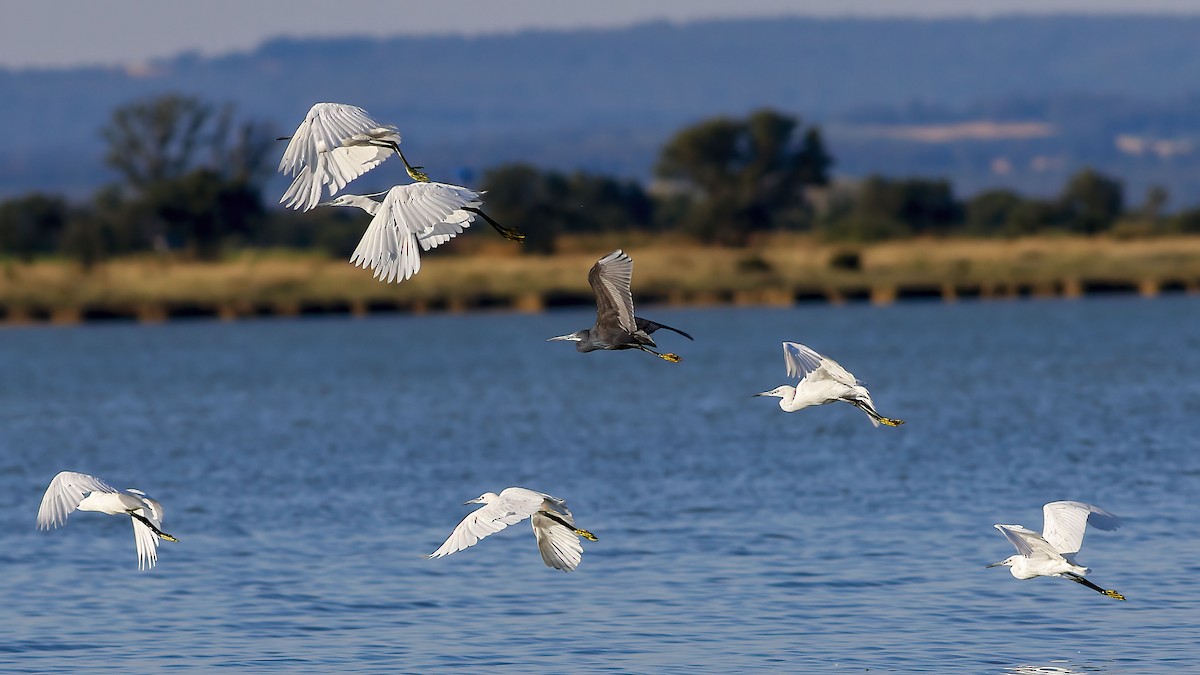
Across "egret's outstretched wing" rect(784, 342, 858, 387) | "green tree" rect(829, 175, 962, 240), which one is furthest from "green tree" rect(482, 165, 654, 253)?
"egret's outstretched wing" rect(784, 342, 858, 387)

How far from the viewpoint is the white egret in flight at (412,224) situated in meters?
10.2

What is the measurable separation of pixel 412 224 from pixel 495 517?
2281mm

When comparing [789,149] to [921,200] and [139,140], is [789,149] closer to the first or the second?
[921,200]

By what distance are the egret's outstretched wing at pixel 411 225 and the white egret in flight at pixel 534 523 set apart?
2.05m

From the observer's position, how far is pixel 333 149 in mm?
11195

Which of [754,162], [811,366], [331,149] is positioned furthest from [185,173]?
[331,149]

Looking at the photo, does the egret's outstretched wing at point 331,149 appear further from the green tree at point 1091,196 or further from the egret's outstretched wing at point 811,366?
the green tree at point 1091,196

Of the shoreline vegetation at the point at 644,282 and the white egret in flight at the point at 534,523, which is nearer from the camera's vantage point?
the white egret in flight at the point at 534,523

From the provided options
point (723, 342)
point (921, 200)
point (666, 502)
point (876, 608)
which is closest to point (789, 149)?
point (921, 200)

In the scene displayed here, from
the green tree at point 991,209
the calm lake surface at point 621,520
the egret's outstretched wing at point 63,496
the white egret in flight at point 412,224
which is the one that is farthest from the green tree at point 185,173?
the white egret in flight at point 412,224

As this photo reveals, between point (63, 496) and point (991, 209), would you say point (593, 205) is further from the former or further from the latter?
point (63, 496)

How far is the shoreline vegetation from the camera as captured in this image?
224 ft

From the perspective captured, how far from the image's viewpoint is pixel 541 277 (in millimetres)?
68812

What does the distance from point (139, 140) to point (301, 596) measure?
105103 mm
